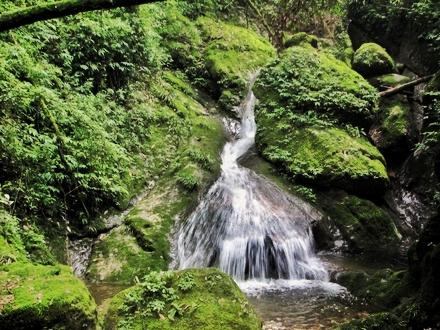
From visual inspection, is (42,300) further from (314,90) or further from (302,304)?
(314,90)

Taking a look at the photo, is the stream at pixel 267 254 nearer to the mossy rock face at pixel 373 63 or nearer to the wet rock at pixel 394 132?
the wet rock at pixel 394 132

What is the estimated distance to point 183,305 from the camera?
525cm

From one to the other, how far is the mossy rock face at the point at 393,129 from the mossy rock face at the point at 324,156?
1427mm

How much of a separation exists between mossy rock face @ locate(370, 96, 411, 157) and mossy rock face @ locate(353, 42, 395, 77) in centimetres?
262

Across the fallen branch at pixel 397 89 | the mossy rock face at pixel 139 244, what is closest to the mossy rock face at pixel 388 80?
the fallen branch at pixel 397 89

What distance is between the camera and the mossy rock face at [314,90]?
13.0 meters

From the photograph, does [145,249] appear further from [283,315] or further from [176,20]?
[176,20]

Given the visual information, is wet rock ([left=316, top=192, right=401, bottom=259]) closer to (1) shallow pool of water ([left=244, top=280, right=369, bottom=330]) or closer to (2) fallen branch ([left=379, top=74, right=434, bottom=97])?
(1) shallow pool of water ([left=244, top=280, right=369, bottom=330])

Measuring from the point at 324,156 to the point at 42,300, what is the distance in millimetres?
9080

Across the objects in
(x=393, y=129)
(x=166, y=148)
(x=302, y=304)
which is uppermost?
(x=166, y=148)

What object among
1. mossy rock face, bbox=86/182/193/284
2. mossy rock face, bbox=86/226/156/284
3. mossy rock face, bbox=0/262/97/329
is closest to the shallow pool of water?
mossy rock face, bbox=86/182/193/284

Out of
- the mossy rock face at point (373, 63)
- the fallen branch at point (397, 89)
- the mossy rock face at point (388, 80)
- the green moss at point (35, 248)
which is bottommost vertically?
the green moss at point (35, 248)

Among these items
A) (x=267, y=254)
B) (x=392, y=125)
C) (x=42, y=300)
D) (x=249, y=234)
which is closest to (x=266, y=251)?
(x=267, y=254)

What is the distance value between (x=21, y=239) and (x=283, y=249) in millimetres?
5360
